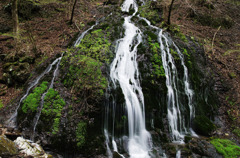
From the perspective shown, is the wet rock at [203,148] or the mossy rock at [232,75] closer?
the wet rock at [203,148]

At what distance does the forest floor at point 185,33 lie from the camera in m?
8.38

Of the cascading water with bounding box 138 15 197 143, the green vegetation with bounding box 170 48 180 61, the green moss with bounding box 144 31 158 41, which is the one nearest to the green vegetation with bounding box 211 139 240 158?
the cascading water with bounding box 138 15 197 143

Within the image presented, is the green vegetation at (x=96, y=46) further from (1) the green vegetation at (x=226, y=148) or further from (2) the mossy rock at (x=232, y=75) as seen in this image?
(2) the mossy rock at (x=232, y=75)

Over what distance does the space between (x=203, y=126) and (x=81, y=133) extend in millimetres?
5996

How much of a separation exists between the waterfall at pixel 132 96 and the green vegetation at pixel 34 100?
3.26 meters

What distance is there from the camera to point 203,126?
22.4 ft

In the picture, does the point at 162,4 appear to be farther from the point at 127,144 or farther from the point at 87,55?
the point at 127,144

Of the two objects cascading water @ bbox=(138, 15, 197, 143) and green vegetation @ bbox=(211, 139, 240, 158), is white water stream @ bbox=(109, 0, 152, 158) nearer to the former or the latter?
cascading water @ bbox=(138, 15, 197, 143)

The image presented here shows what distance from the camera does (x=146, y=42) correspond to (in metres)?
8.87

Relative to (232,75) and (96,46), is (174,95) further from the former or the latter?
(232,75)

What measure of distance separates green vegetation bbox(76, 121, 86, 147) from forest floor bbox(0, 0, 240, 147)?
4173 mm

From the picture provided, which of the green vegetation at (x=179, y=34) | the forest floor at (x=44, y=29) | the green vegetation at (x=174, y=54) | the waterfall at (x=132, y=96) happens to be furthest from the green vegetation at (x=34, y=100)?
the green vegetation at (x=179, y=34)

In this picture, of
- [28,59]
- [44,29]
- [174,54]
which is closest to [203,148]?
[174,54]

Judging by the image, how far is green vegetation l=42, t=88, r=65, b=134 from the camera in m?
5.15
